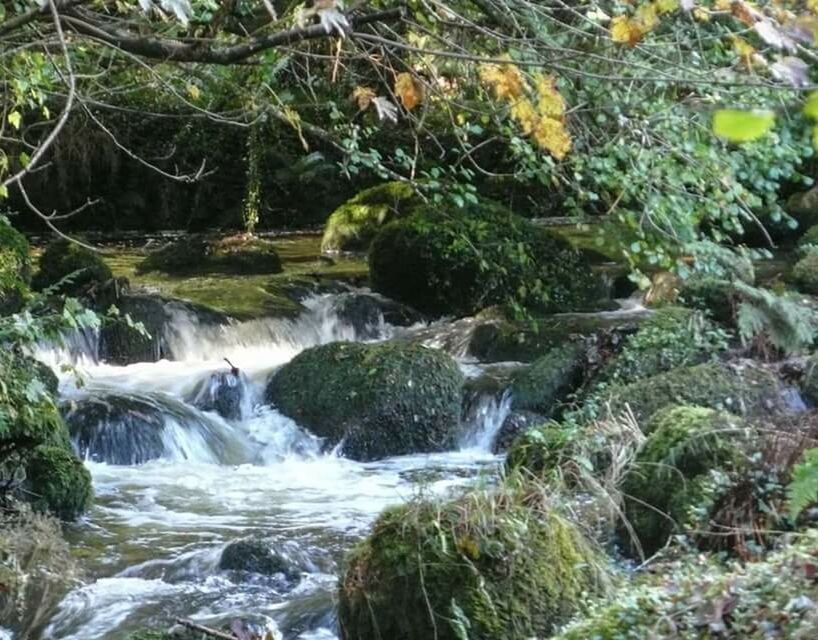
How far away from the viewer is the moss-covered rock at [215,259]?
1608 cm

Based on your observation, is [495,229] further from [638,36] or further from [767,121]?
[767,121]

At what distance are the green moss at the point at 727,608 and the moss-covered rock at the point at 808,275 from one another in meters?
9.63

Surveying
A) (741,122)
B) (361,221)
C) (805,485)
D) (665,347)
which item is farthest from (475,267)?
(741,122)

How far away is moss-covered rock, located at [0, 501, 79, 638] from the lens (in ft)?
20.4

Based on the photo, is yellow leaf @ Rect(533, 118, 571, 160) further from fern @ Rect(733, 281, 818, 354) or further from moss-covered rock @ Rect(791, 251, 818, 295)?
moss-covered rock @ Rect(791, 251, 818, 295)

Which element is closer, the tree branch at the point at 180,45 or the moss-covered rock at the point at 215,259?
the tree branch at the point at 180,45

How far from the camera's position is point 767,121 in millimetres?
1284

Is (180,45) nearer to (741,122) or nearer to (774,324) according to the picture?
(741,122)

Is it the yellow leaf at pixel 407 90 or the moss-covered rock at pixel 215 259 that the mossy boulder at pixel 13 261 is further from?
the yellow leaf at pixel 407 90

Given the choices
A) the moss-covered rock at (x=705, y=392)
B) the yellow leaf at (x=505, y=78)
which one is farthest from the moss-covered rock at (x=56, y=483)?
the yellow leaf at (x=505, y=78)

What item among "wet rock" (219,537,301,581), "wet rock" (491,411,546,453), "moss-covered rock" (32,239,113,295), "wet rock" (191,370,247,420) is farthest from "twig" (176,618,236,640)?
"moss-covered rock" (32,239,113,295)

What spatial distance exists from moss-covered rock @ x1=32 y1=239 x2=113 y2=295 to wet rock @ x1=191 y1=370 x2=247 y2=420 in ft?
7.61

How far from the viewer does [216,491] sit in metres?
9.05

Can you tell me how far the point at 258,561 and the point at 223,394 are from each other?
441 cm
